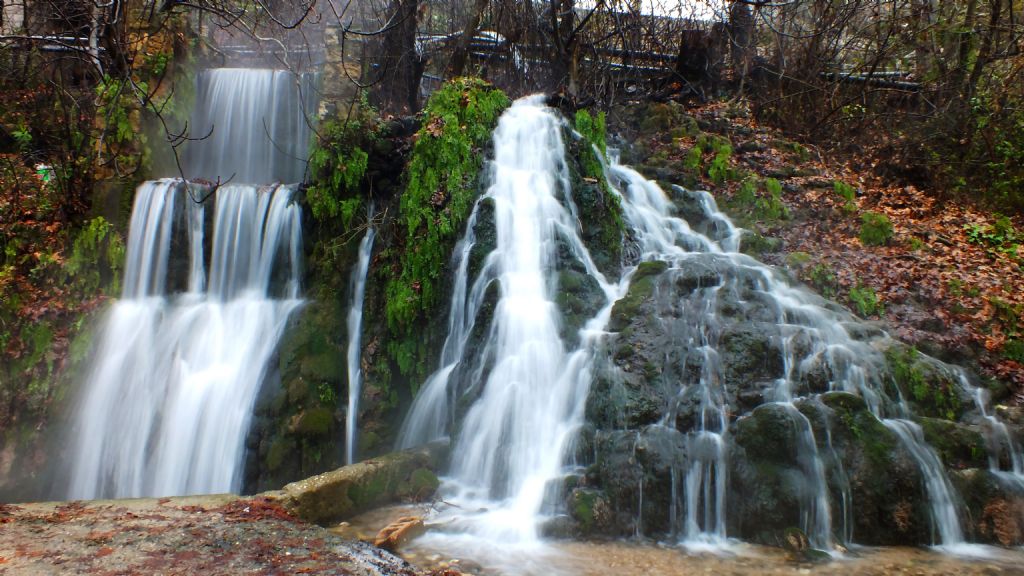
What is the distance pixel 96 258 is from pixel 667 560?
8.83 m

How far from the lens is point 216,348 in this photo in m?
7.81

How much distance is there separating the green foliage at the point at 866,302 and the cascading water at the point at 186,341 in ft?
25.6

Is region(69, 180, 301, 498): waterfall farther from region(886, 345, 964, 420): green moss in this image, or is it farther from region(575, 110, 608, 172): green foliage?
region(886, 345, 964, 420): green moss

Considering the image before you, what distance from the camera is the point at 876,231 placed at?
8.45 metres

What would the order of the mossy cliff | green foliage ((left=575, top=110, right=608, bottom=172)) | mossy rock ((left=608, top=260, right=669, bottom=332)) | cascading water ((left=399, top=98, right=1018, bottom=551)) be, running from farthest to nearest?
green foliage ((left=575, top=110, right=608, bottom=172)) → the mossy cliff → mossy rock ((left=608, top=260, right=669, bottom=332)) → cascading water ((left=399, top=98, right=1018, bottom=551))

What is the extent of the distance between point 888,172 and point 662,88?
548 centimetres

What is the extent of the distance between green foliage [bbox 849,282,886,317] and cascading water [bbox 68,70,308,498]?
7.79 metres

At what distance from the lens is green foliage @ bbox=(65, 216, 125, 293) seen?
27.2ft

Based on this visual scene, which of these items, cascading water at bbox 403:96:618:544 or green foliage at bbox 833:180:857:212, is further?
green foliage at bbox 833:180:857:212

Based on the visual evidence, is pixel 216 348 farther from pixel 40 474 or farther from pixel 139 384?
pixel 40 474

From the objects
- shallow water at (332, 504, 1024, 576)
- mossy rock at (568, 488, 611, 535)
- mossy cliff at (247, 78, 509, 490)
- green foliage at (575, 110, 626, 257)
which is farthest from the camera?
green foliage at (575, 110, 626, 257)

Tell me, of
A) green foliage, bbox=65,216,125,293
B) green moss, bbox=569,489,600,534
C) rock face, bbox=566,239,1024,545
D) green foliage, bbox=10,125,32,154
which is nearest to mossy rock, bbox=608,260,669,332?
rock face, bbox=566,239,1024,545

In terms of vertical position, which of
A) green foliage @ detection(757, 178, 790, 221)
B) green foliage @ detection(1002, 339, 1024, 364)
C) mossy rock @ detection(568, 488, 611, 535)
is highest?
green foliage @ detection(757, 178, 790, 221)

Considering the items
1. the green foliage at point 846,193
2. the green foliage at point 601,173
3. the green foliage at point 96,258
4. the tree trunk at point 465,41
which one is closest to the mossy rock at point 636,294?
the green foliage at point 601,173
